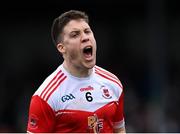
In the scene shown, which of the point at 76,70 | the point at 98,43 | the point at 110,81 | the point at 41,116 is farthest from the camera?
the point at 98,43

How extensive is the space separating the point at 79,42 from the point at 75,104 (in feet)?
1.51

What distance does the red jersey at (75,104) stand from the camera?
4906 mm

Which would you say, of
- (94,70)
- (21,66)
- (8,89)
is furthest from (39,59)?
(94,70)

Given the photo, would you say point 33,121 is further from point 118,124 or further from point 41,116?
point 118,124

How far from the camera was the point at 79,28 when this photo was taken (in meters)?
5.05

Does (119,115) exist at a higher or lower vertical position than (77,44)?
lower

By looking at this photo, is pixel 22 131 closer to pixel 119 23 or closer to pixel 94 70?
pixel 119 23

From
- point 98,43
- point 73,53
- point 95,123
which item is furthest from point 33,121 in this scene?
point 98,43

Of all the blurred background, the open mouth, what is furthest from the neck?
the blurred background

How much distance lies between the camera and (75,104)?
501 cm

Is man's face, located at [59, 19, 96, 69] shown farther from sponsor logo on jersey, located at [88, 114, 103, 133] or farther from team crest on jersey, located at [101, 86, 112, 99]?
sponsor logo on jersey, located at [88, 114, 103, 133]

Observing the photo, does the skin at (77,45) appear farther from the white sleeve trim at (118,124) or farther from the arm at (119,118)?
the white sleeve trim at (118,124)

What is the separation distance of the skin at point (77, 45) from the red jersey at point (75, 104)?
7 cm

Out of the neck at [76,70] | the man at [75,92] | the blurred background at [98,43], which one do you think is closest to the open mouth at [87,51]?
the man at [75,92]
